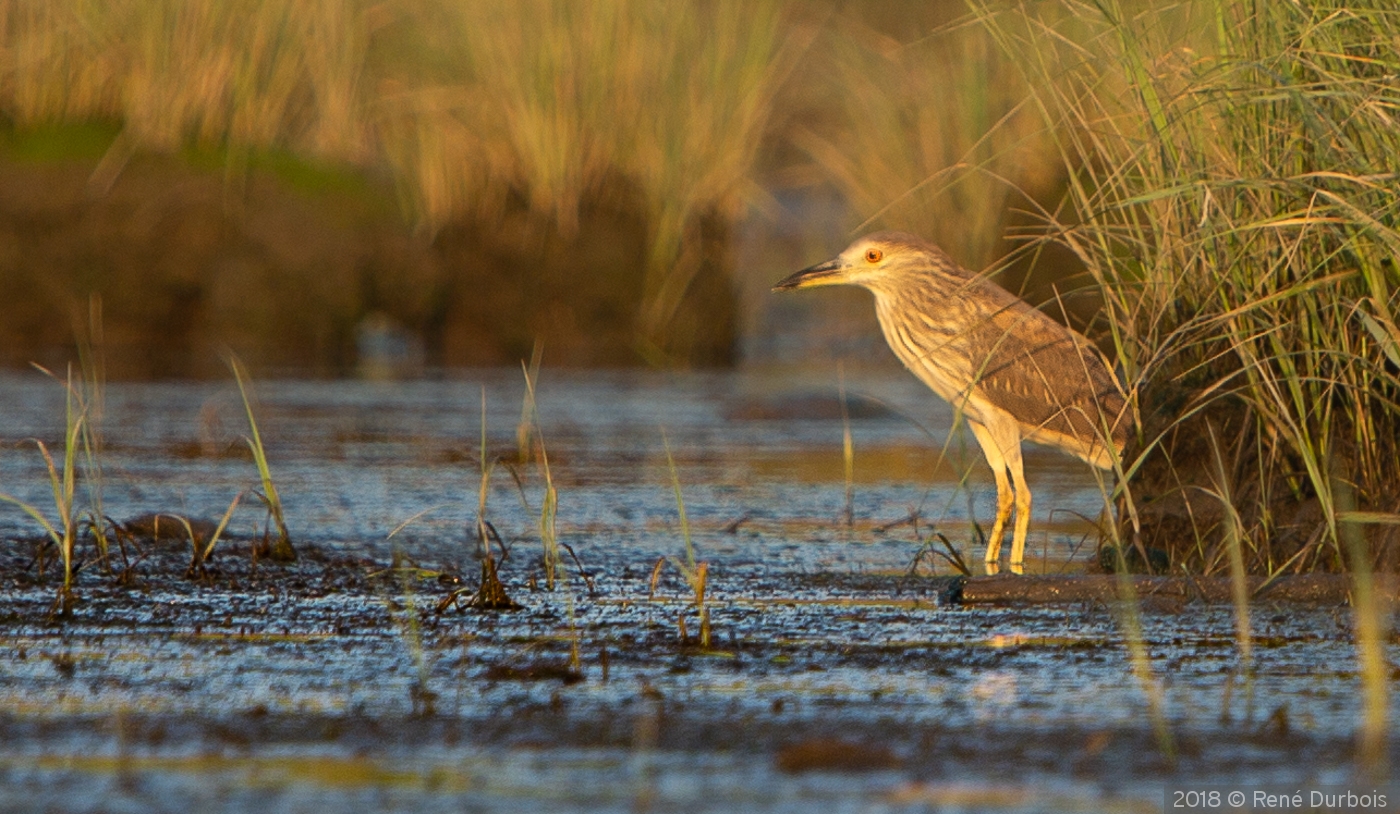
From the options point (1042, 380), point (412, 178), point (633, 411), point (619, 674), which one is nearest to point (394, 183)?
point (412, 178)

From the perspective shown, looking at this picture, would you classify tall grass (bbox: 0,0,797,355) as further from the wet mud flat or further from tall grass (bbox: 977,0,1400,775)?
the wet mud flat

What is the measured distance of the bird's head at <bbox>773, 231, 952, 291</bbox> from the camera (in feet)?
20.1

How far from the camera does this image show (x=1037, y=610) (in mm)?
4320

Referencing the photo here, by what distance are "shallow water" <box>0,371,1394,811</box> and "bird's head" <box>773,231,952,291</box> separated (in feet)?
2.42

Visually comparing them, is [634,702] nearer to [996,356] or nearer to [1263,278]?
[1263,278]

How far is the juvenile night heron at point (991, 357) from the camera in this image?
579cm

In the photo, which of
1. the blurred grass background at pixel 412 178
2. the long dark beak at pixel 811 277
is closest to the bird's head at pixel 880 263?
the long dark beak at pixel 811 277

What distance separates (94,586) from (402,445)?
3091mm

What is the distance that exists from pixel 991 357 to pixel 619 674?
93.6 inches

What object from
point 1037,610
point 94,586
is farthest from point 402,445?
point 1037,610

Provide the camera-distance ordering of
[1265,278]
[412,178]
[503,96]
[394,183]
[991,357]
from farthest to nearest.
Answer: [394,183]
[412,178]
[503,96]
[991,357]
[1265,278]

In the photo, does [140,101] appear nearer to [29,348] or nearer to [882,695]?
[29,348]

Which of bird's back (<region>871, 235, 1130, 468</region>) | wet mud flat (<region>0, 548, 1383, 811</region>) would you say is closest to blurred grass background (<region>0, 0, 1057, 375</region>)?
bird's back (<region>871, 235, 1130, 468</region>)

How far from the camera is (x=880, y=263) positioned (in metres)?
6.19
